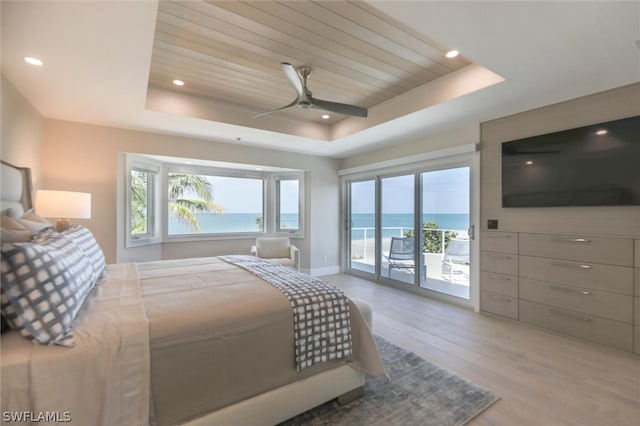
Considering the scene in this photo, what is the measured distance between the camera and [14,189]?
96.3 inches

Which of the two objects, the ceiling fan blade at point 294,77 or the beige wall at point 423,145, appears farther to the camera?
the beige wall at point 423,145

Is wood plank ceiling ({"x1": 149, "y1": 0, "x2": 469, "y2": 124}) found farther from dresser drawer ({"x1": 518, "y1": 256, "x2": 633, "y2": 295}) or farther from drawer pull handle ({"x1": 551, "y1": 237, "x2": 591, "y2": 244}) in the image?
dresser drawer ({"x1": 518, "y1": 256, "x2": 633, "y2": 295})

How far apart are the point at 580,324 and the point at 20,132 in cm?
568

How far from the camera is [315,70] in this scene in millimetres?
2785

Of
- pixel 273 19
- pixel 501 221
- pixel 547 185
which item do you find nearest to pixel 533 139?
pixel 547 185

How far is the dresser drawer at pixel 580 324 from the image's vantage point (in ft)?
8.16

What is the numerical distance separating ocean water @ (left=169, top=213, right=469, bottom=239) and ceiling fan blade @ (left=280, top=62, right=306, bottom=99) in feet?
8.98

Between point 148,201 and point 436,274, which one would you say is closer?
point 436,274

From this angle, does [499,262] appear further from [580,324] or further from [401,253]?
[401,253]

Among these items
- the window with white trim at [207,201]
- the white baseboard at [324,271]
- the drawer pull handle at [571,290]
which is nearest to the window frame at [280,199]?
the window with white trim at [207,201]

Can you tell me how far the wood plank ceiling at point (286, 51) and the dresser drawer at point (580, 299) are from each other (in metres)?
2.45

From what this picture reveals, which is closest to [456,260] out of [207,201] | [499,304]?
[499,304]

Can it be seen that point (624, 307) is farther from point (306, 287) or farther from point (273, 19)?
point (273, 19)

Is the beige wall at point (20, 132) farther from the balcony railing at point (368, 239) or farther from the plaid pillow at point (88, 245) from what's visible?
the balcony railing at point (368, 239)
